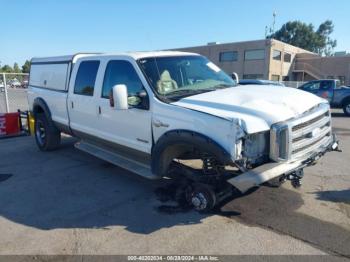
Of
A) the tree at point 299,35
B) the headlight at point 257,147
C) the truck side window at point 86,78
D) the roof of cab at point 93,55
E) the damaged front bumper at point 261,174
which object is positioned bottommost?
the damaged front bumper at point 261,174

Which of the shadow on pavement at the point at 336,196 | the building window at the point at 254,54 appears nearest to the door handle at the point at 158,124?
the shadow on pavement at the point at 336,196

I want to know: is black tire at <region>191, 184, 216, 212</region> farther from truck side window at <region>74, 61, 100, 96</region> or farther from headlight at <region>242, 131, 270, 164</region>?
truck side window at <region>74, 61, 100, 96</region>

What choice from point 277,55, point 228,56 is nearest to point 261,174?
point 277,55

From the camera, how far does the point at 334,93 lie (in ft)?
53.6

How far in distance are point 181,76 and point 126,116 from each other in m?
0.99

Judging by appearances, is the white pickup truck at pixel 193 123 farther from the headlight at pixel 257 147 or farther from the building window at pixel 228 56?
the building window at pixel 228 56

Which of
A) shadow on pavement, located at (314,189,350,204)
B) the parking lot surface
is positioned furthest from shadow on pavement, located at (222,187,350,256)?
shadow on pavement, located at (314,189,350,204)

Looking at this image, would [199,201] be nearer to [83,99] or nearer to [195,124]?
[195,124]

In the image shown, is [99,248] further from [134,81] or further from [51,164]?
[51,164]

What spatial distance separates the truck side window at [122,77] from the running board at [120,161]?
99 centimetres

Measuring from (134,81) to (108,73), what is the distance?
78 centimetres

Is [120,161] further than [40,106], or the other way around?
[40,106]

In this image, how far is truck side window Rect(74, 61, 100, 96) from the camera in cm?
563

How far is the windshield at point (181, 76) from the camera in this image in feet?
14.8
